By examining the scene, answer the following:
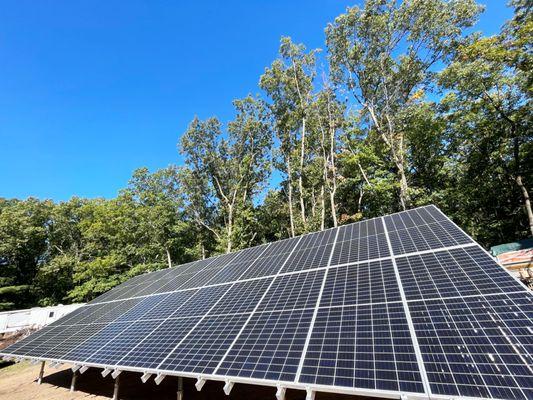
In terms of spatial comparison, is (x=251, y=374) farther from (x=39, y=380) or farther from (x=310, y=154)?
(x=310, y=154)

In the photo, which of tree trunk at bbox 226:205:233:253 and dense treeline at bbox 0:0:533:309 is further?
tree trunk at bbox 226:205:233:253

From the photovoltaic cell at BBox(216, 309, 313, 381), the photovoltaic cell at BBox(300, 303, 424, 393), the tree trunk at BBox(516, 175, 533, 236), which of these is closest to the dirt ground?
the photovoltaic cell at BBox(216, 309, 313, 381)

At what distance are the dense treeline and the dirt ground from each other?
58.7ft

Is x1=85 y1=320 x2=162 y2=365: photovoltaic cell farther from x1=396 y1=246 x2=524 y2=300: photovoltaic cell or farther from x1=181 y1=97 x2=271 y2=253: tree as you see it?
x1=181 y1=97 x2=271 y2=253: tree

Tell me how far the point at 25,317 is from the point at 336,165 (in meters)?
30.8

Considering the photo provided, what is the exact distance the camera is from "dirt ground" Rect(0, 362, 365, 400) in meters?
7.96

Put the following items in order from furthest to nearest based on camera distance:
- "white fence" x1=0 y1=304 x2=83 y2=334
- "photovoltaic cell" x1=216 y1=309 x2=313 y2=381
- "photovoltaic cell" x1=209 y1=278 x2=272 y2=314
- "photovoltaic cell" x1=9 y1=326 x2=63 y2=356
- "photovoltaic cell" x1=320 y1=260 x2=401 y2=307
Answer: "white fence" x1=0 y1=304 x2=83 y2=334 → "photovoltaic cell" x1=9 y1=326 x2=63 y2=356 → "photovoltaic cell" x1=209 y1=278 x2=272 y2=314 → "photovoltaic cell" x1=320 y1=260 x2=401 y2=307 → "photovoltaic cell" x1=216 y1=309 x2=313 y2=381

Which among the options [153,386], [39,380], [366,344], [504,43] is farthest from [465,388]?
[504,43]

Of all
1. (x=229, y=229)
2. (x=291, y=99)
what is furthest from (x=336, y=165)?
(x=229, y=229)

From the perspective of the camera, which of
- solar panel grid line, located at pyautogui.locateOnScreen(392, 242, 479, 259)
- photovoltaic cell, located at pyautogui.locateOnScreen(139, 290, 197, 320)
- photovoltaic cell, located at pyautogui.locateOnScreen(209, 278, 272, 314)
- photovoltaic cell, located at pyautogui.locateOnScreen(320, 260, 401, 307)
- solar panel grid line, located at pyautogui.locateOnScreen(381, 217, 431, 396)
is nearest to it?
solar panel grid line, located at pyautogui.locateOnScreen(381, 217, 431, 396)

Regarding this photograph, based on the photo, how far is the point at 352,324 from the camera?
17.0 ft

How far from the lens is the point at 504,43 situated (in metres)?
18.4

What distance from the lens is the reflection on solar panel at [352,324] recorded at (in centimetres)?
379

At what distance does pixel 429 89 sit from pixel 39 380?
3148 cm
